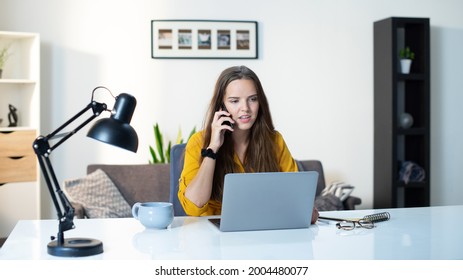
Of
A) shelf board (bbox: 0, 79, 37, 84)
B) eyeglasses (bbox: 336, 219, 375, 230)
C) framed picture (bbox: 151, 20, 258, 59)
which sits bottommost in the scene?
eyeglasses (bbox: 336, 219, 375, 230)

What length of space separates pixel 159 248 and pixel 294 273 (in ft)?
1.35

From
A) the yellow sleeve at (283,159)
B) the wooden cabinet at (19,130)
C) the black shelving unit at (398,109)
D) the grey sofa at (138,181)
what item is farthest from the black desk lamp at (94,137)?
the black shelving unit at (398,109)

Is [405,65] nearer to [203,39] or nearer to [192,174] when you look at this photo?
[203,39]

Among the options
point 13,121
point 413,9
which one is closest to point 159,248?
point 13,121

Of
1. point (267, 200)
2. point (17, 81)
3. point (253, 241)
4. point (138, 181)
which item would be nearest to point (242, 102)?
point (267, 200)

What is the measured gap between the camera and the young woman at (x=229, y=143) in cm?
267

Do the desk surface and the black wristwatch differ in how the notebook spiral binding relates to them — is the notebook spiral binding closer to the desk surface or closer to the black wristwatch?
the desk surface

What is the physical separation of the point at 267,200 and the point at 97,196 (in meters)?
2.49

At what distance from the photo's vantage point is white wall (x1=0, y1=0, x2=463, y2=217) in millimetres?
5207

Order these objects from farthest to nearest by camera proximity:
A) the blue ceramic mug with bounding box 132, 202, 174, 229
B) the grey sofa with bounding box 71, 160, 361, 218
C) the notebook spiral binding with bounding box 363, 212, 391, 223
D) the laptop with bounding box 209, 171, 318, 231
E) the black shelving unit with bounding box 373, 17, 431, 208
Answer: the black shelving unit with bounding box 373, 17, 431, 208 < the grey sofa with bounding box 71, 160, 361, 218 < the notebook spiral binding with bounding box 363, 212, 391, 223 < the blue ceramic mug with bounding box 132, 202, 174, 229 < the laptop with bounding box 209, 171, 318, 231

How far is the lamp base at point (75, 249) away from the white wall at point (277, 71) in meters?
3.42

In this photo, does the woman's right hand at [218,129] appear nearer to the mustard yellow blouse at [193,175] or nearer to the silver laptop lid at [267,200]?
the mustard yellow blouse at [193,175]

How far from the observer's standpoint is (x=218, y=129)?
267 cm

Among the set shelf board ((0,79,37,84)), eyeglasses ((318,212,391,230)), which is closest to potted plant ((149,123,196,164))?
shelf board ((0,79,37,84))
